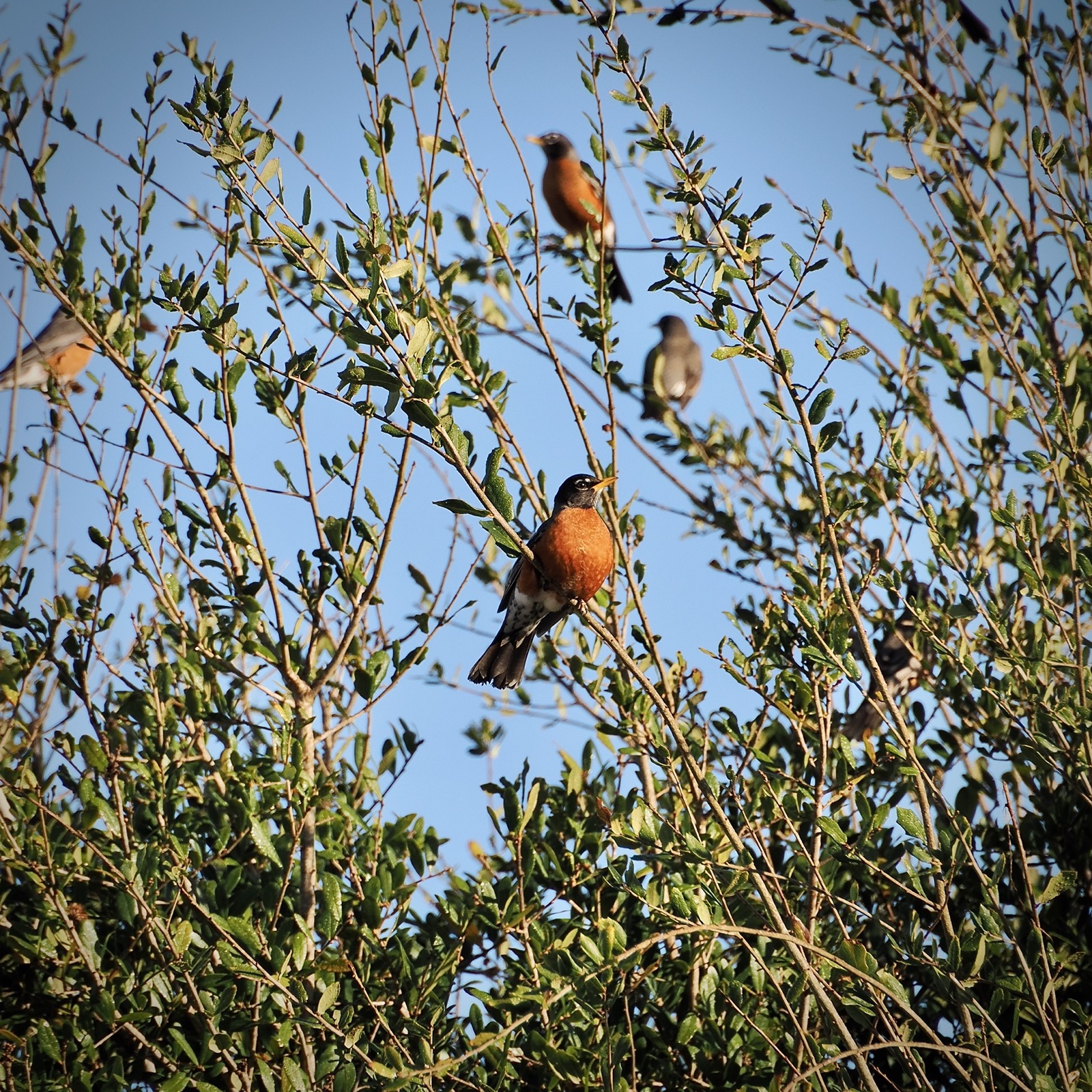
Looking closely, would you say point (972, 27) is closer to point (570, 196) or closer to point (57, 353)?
point (570, 196)

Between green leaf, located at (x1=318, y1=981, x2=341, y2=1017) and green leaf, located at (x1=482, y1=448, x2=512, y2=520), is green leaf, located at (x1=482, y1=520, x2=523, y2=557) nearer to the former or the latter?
green leaf, located at (x1=482, y1=448, x2=512, y2=520)

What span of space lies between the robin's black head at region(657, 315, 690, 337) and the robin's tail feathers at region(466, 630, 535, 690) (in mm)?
5252

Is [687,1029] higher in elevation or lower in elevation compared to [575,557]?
lower

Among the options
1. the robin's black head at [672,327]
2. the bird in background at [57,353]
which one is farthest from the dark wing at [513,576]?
the robin's black head at [672,327]

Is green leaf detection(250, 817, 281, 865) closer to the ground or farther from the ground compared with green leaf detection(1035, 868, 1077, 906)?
farther from the ground

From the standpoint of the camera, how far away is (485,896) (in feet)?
11.0

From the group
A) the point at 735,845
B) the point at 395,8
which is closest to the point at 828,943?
the point at 735,845

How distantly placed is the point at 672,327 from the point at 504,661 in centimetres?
555

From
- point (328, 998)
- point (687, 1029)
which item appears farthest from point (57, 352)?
point (687, 1029)

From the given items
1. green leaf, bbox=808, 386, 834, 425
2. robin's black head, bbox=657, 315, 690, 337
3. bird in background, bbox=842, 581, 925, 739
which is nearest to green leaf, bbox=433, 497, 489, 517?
green leaf, bbox=808, 386, 834, 425

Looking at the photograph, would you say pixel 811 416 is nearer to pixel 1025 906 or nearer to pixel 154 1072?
pixel 1025 906

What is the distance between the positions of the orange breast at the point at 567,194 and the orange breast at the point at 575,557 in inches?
132

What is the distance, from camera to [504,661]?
454 cm

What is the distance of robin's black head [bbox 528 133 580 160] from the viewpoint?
26.2 ft
